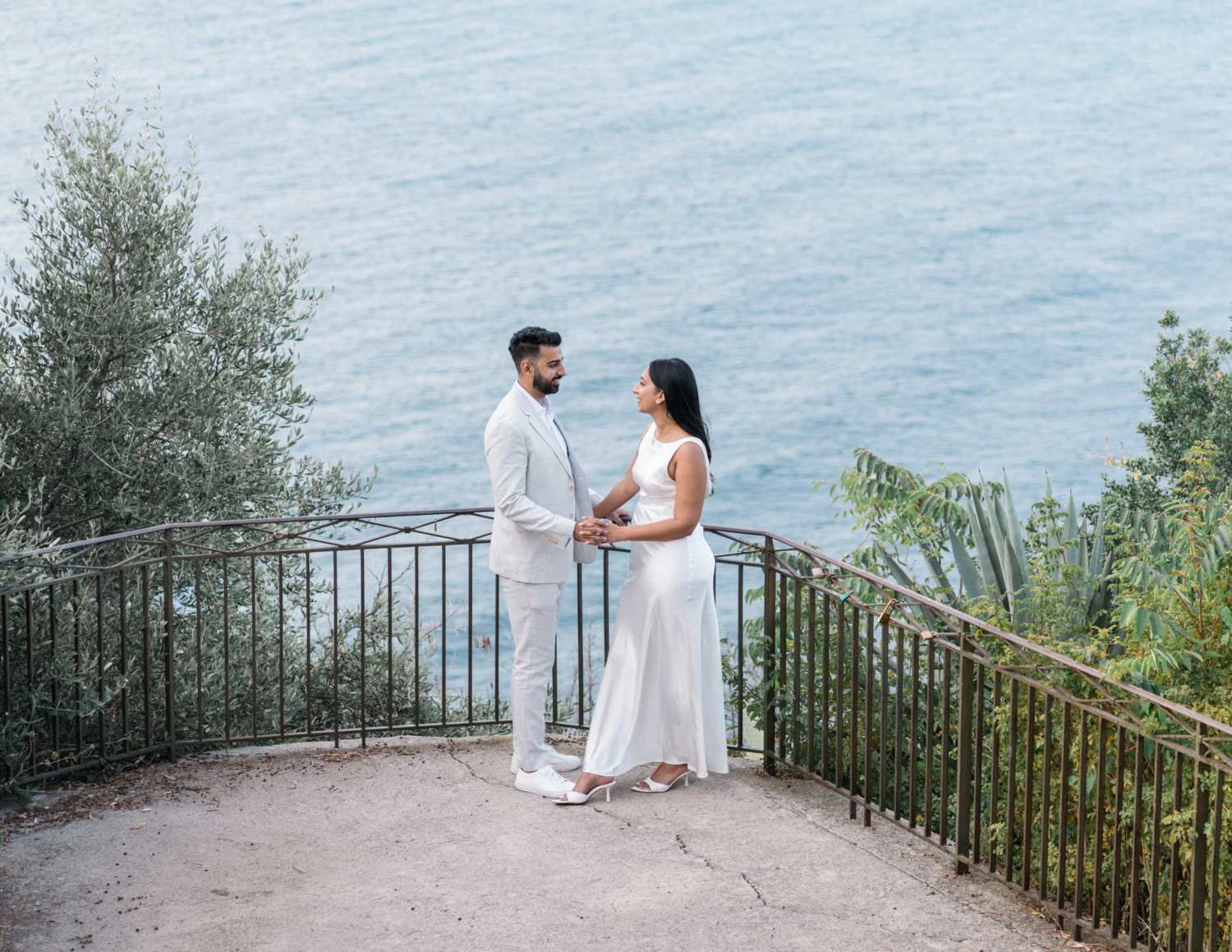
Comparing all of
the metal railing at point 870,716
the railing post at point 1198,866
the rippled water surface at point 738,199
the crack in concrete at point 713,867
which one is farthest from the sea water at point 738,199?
the railing post at point 1198,866

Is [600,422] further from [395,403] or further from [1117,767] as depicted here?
[1117,767]

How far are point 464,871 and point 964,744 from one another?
1.69m

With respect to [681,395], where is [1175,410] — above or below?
below

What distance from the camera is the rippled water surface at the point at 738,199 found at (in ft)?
167

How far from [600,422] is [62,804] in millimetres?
44822

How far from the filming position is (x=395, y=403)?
49812mm

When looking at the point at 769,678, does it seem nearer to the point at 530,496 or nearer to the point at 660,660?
the point at 660,660

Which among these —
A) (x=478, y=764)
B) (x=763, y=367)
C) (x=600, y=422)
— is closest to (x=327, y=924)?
(x=478, y=764)

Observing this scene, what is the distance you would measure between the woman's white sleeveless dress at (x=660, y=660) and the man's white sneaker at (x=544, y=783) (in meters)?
0.13

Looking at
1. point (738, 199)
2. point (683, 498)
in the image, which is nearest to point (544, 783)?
point (683, 498)

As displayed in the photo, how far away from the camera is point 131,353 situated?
8.46 meters

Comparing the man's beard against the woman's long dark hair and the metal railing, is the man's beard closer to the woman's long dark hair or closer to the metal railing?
the woman's long dark hair

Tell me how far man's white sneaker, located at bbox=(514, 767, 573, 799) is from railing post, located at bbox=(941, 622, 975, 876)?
1.43m

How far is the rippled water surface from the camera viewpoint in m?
51.0
